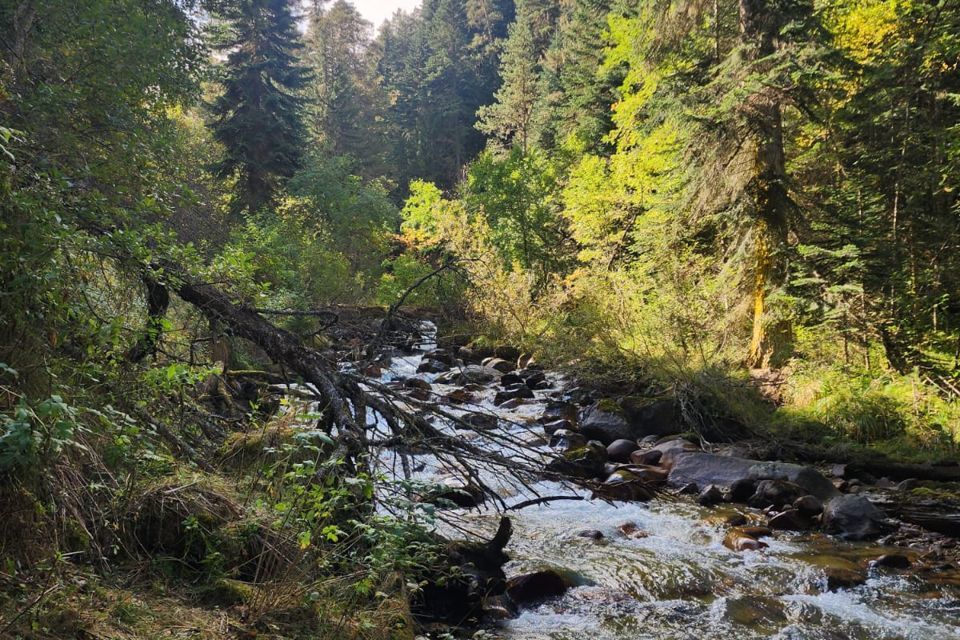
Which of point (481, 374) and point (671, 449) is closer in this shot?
point (671, 449)

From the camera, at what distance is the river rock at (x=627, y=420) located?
31.7ft

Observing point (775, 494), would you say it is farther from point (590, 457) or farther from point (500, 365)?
point (500, 365)

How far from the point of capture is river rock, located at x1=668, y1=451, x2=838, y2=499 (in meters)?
7.14

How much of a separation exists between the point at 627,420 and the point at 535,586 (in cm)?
534

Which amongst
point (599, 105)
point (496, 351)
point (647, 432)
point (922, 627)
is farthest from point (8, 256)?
point (599, 105)

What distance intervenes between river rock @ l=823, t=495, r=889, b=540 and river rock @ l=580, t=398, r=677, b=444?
3375 millimetres

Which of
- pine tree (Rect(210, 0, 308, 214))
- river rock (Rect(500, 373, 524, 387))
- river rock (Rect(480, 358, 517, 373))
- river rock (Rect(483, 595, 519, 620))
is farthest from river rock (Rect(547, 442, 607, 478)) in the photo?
pine tree (Rect(210, 0, 308, 214))

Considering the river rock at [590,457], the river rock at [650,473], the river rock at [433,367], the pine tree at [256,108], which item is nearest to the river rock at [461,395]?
the river rock at [433,367]

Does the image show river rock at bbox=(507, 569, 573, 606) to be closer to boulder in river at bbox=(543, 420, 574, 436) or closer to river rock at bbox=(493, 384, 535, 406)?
boulder in river at bbox=(543, 420, 574, 436)

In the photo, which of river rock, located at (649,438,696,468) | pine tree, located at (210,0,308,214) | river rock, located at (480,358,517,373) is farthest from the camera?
pine tree, located at (210,0,308,214)

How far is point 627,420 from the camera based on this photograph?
389 inches

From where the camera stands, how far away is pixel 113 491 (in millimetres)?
3082

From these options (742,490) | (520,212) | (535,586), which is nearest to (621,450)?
(742,490)

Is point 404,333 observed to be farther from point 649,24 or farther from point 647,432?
point 649,24
